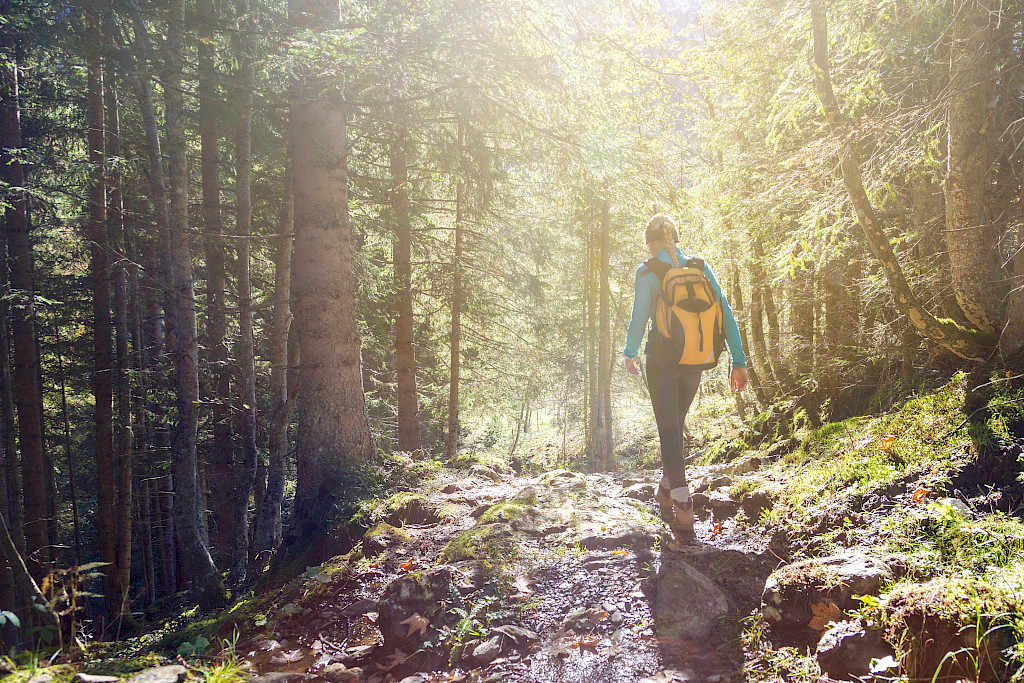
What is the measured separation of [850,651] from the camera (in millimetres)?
2549

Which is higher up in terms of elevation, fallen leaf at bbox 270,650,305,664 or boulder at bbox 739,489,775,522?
boulder at bbox 739,489,775,522

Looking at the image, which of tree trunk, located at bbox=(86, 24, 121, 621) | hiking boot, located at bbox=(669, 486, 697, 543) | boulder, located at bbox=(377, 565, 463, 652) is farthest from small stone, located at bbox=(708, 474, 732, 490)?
tree trunk, located at bbox=(86, 24, 121, 621)

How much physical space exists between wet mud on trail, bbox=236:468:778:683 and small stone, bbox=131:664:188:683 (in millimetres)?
424

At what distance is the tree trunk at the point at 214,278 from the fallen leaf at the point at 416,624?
16.0 ft

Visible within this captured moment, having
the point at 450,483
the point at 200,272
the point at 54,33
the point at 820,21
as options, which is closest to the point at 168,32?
the point at 54,33

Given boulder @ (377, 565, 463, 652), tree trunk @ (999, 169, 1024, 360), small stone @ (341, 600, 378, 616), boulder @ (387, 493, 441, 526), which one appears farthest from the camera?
boulder @ (387, 493, 441, 526)

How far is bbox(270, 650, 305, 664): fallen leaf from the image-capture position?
133 inches

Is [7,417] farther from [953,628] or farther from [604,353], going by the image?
[604,353]

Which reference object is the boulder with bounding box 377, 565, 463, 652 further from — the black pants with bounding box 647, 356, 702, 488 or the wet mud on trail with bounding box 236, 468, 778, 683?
the black pants with bounding box 647, 356, 702, 488

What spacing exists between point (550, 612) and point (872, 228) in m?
4.60

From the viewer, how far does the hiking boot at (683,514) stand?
455 centimetres

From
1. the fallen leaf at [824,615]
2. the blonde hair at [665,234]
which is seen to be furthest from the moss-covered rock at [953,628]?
the blonde hair at [665,234]

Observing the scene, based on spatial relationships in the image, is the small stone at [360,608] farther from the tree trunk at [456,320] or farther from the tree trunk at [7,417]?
the tree trunk at [7,417]

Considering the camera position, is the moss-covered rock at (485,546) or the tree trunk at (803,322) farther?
the tree trunk at (803,322)
